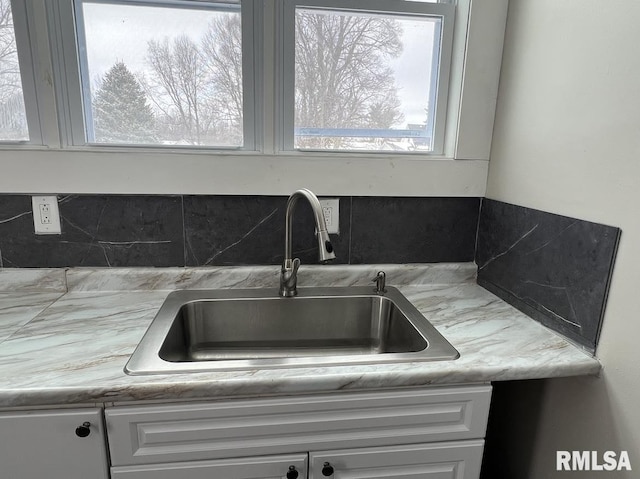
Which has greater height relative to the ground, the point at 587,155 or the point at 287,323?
the point at 587,155

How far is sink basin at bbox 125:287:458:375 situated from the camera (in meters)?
1.23

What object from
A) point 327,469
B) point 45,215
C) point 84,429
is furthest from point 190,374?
point 45,215

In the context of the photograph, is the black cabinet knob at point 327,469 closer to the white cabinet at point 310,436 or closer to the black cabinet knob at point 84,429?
the white cabinet at point 310,436

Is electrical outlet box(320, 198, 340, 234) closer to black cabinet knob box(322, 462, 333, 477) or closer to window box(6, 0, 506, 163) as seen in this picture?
window box(6, 0, 506, 163)

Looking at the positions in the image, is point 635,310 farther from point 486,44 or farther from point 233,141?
point 233,141

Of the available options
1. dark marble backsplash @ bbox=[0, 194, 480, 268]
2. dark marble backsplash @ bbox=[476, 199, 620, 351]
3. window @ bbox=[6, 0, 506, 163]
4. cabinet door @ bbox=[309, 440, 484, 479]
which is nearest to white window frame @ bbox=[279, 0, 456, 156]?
window @ bbox=[6, 0, 506, 163]

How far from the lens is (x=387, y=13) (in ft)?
4.35

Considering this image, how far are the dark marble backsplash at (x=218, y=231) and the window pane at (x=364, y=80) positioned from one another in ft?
0.79

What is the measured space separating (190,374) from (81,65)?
105 cm

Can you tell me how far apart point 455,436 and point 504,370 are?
209 millimetres

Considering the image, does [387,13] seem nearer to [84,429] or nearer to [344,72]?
[344,72]

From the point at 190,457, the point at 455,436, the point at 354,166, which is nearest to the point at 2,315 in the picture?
the point at 190,457

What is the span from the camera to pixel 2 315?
1.10 m

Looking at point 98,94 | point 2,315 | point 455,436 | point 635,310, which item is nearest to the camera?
point 635,310
